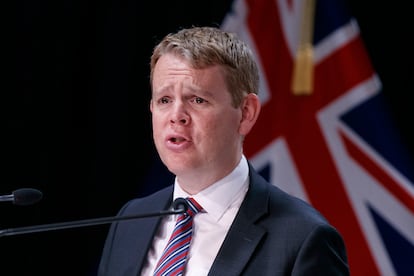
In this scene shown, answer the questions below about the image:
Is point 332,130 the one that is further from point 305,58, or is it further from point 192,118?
point 192,118

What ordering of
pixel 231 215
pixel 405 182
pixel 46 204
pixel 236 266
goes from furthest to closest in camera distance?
pixel 46 204, pixel 405 182, pixel 231 215, pixel 236 266

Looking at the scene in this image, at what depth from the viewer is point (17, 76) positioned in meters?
3.30

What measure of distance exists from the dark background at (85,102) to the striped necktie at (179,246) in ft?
4.96

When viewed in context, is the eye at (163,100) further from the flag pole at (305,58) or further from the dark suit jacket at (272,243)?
the flag pole at (305,58)

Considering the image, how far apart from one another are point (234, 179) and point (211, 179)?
0.21 ft

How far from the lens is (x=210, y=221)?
1.94 metres

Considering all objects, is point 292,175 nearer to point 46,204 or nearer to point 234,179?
point 46,204

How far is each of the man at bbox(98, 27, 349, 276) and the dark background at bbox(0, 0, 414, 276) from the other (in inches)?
55.2

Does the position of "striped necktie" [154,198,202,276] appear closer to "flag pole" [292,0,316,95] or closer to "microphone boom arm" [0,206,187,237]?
"microphone boom arm" [0,206,187,237]

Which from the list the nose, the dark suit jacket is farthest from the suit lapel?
the nose

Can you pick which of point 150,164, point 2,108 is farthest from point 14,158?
point 150,164

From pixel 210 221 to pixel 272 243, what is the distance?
20 centimetres

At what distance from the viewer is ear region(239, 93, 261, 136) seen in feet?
6.49

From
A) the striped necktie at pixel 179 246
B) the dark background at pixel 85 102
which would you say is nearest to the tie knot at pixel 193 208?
the striped necktie at pixel 179 246
